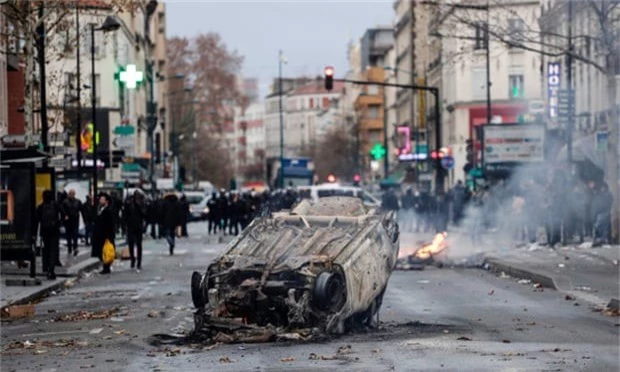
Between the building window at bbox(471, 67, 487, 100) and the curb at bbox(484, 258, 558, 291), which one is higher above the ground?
the building window at bbox(471, 67, 487, 100)

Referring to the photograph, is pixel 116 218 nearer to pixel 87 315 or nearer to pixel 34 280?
pixel 34 280

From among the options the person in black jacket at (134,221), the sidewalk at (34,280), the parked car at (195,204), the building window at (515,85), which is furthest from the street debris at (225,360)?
the building window at (515,85)

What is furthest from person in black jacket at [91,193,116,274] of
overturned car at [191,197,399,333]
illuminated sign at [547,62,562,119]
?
illuminated sign at [547,62,562,119]

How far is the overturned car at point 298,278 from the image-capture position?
1809cm

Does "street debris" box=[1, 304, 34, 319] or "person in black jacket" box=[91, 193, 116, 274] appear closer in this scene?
"street debris" box=[1, 304, 34, 319]

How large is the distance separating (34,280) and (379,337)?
1406 cm

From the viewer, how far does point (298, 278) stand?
1822 cm

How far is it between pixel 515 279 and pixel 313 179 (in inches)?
3250

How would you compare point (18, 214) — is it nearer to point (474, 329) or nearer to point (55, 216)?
point (55, 216)

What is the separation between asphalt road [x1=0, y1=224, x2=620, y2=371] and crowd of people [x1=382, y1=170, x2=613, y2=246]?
1428cm

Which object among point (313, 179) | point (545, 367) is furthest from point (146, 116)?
point (545, 367)

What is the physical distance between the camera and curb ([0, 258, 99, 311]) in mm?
26508

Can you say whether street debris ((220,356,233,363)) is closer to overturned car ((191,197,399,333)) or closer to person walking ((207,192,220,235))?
overturned car ((191,197,399,333))

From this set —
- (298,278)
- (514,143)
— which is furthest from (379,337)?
(514,143)
